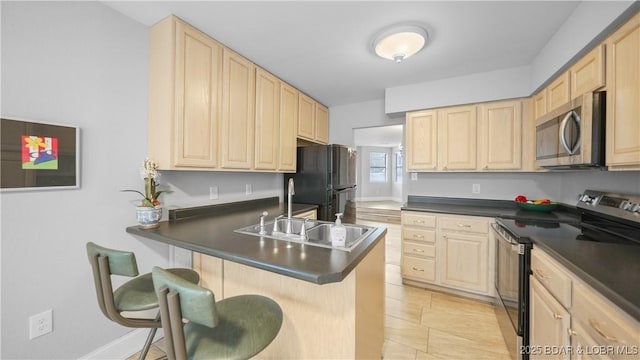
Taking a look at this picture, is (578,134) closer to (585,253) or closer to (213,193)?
(585,253)

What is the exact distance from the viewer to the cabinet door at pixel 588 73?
1.44 m

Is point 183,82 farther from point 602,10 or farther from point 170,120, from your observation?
point 602,10

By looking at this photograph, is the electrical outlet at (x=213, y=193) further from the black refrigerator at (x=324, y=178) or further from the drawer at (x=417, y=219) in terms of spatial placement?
the drawer at (x=417, y=219)

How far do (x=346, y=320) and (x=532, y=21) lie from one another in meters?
2.41

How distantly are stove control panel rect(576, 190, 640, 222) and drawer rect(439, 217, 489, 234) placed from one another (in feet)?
2.32

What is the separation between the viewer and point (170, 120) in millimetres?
1688

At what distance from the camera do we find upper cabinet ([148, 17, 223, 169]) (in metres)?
1.70

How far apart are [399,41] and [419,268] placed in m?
2.32

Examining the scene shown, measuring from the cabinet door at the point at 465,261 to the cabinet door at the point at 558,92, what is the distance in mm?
1318

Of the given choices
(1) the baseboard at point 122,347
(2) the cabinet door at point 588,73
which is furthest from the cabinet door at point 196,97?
(2) the cabinet door at point 588,73

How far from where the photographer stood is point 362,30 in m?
1.85

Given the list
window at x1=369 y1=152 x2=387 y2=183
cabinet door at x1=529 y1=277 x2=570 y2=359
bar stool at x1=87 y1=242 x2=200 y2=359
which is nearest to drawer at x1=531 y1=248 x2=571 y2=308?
cabinet door at x1=529 y1=277 x2=570 y2=359

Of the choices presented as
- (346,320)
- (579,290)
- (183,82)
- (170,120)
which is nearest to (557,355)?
(579,290)

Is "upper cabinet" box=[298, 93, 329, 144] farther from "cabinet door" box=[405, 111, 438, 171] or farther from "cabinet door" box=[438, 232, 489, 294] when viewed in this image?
"cabinet door" box=[438, 232, 489, 294]
